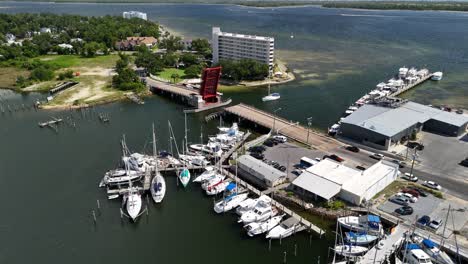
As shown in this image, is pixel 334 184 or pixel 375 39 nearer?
pixel 334 184

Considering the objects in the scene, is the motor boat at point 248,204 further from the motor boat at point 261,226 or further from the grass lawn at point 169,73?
the grass lawn at point 169,73

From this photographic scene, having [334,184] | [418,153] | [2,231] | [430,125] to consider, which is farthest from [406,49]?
[2,231]

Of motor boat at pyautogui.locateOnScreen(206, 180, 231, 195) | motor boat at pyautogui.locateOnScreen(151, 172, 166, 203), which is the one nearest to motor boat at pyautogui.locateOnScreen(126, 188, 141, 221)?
motor boat at pyautogui.locateOnScreen(151, 172, 166, 203)

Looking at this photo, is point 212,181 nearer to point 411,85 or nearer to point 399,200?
point 399,200

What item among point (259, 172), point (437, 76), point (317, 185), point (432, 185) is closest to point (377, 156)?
point (432, 185)

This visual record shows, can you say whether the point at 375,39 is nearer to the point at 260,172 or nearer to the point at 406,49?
the point at 406,49

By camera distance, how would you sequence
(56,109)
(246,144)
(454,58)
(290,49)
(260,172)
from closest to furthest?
1. (260,172)
2. (246,144)
3. (56,109)
4. (454,58)
5. (290,49)

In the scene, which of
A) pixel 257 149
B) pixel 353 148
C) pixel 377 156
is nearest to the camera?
pixel 377 156
